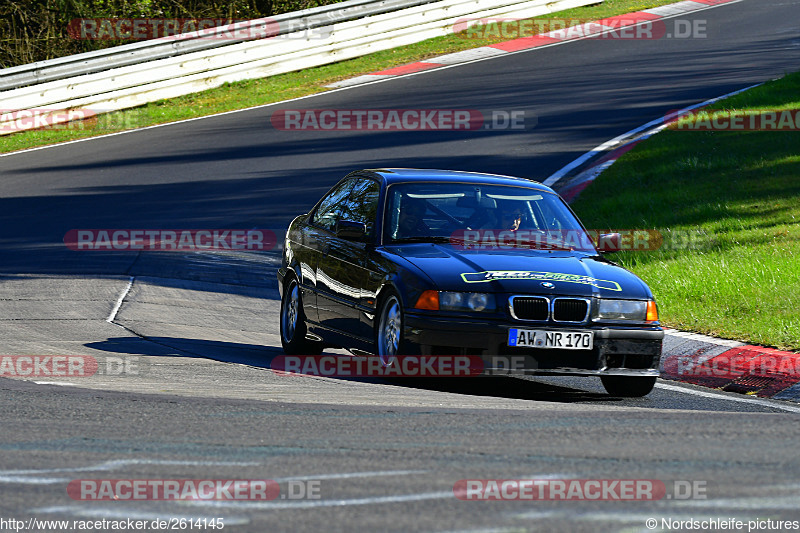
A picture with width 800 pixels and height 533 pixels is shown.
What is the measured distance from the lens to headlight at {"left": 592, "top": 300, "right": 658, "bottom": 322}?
7.90m

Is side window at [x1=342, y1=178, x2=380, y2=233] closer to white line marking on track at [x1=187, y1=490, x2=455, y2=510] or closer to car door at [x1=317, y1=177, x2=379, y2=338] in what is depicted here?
car door at [x1=317, y1=177, x2=379, y2=338]

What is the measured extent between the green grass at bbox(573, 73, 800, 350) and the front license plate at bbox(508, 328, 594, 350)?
2.03m

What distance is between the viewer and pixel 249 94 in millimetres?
26047

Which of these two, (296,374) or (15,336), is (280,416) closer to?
(296,374)

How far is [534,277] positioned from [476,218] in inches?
45.4

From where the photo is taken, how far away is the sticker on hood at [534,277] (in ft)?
25.7

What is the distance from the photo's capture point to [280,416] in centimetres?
618

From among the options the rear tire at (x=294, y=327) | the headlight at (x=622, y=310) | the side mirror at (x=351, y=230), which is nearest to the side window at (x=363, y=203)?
the side mirror at (x=351, y=230)

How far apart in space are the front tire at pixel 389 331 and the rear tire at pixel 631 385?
1.55 m

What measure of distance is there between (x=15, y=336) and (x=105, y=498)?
5.69 meters

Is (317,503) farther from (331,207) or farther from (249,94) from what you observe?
(249,94)

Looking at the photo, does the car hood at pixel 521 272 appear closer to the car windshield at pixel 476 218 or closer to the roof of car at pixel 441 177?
the car windshield at pixel 476 218

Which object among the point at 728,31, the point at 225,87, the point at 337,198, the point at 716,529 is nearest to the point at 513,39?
the point at 728,31

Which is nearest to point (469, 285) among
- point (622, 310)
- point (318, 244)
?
point (622, 310)
